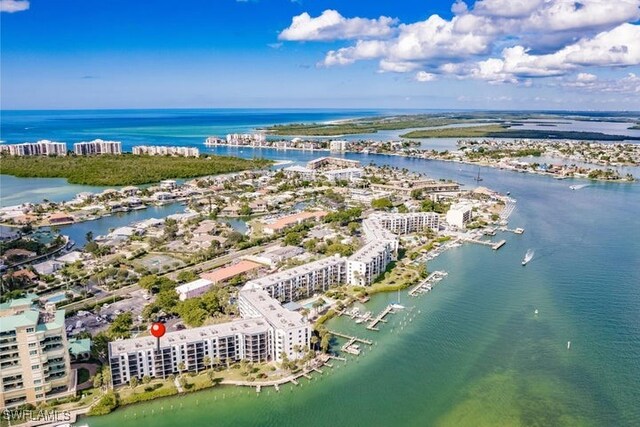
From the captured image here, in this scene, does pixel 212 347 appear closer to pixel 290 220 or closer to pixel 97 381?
pixel 97 381

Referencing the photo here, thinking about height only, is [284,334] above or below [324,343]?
above

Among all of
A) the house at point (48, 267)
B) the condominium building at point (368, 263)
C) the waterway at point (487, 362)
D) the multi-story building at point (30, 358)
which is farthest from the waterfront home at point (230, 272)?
the multi-story building at point (30, 358)

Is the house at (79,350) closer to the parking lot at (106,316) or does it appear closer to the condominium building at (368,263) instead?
the parking lot at (106,316)

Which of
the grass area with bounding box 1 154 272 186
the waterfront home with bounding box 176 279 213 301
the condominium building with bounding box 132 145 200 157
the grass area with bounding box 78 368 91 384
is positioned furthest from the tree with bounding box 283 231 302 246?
the condominium building with bounding box 132 145 200 157

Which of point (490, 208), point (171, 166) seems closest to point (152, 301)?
point (490, 208)

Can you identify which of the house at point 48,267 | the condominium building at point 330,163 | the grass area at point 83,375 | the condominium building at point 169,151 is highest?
the condominium building at point 169,151

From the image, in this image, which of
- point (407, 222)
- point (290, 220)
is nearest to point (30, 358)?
point (290, 220)
